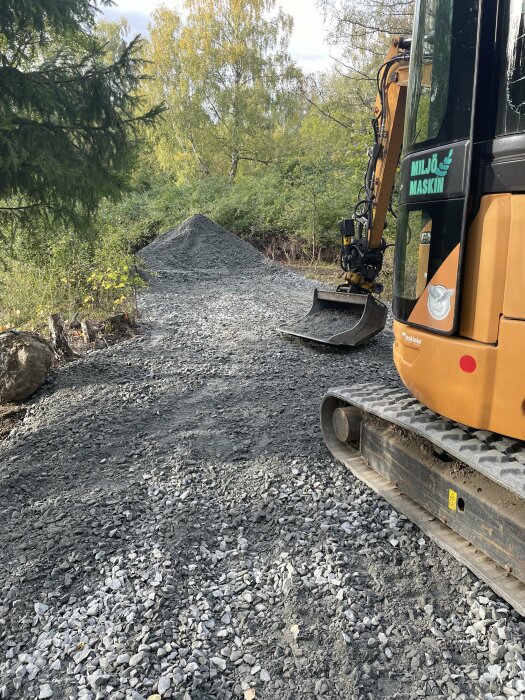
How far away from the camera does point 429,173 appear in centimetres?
257

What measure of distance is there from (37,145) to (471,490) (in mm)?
4464

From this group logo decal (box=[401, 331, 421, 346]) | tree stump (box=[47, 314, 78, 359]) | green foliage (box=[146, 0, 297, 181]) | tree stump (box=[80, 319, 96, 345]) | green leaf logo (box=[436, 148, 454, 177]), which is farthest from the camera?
green foliage (box=[146, 0, 297, 181])

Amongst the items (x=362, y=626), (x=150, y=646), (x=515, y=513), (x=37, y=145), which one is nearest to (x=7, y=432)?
(x=37, y=145)

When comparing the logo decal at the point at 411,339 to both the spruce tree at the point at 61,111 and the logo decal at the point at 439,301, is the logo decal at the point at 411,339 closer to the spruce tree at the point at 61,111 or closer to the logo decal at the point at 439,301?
the logo decal at the point at 439,301

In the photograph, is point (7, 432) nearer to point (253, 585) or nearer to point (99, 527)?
point (99, 527)

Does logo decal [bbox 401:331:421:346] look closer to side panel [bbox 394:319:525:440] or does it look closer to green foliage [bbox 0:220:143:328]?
side panel [bbox 394:319:525:440]

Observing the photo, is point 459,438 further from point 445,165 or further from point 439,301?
point 445,165

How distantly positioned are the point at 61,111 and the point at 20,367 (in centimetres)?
242

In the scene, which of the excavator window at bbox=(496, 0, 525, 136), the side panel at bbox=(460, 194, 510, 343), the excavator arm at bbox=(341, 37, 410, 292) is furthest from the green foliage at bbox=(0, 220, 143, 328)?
the excavator window at bbox=(496, 0, 525, 136)

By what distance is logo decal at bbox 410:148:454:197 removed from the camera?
2457mm

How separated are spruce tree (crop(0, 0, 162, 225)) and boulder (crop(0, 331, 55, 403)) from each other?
1.37 metres

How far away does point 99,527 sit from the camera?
301 centimetres

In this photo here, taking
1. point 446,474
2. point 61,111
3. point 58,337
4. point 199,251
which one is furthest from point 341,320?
point 199,251

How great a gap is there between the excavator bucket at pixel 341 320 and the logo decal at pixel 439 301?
10.7 feet
